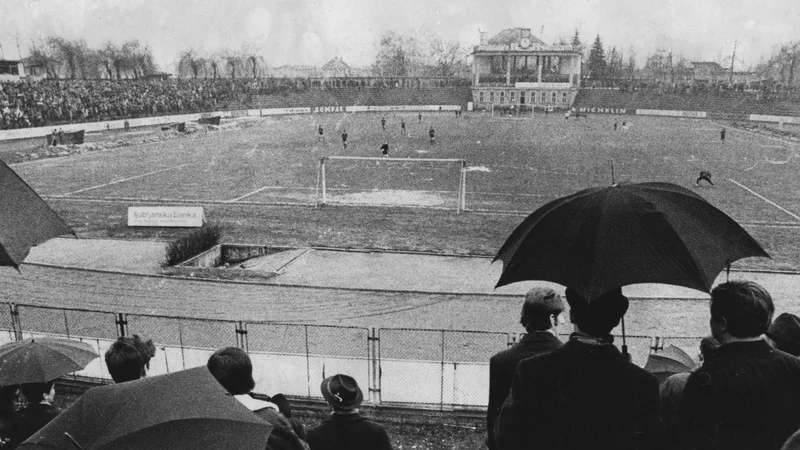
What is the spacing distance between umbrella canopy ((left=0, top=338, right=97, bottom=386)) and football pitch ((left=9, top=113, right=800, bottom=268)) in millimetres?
18127

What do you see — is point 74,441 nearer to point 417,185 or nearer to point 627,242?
point 627,242

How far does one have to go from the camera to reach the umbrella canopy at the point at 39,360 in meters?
5.13

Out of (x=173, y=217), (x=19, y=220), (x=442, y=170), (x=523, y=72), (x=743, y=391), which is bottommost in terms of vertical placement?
(x=442, y=170)

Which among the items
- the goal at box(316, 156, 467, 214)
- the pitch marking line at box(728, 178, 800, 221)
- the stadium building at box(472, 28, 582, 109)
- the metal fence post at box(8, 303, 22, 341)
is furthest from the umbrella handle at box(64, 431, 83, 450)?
the stadium building at box(472, 28, 582, 109)

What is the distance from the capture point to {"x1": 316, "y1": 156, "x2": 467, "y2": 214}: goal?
86.6ft

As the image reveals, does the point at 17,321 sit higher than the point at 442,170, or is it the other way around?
the point at 17,321

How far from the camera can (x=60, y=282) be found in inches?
615

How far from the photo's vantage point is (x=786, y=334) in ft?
14.8

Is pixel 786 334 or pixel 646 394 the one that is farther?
pixel 786 334

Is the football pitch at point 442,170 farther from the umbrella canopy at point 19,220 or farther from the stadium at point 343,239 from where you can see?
the umbrella canopy at point 19,220

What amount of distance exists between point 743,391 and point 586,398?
93 centimetres

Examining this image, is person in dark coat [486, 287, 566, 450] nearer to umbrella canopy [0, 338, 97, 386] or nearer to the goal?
umbrella canopy [0, 338, 97, 386]


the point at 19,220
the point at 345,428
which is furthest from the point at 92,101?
the point at 345,428

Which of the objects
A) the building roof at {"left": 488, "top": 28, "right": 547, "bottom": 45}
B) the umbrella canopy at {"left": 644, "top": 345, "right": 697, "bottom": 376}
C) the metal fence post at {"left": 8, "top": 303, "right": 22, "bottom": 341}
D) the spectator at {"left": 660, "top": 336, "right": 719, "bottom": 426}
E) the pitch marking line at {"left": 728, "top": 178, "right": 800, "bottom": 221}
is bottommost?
the pitch marking line at {"left": 728, "top": 178, "right": 800, "bottom": 221}
